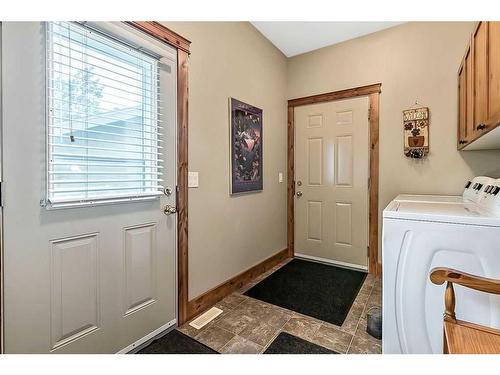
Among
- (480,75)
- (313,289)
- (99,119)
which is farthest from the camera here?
(313,289)

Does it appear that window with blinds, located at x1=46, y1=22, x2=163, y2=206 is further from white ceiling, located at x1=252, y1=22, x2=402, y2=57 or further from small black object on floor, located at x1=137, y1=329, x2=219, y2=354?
white ceiling, located at x1=252, y1=22, x2=402, y2=57

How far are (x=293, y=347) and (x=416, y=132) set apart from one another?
2340 millimetres

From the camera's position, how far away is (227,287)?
2344 millimetres

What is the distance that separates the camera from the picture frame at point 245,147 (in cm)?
240

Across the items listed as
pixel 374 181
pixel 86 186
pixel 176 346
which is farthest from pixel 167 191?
pixel 374 181

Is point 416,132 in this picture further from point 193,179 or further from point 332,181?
point 193,179

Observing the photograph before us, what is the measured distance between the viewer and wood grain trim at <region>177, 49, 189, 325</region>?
184cm

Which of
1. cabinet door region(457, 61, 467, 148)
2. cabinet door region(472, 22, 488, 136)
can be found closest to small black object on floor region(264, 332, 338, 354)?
cabinet door region(472, 22, 488, 136)

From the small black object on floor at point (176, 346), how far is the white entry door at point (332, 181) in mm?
2017

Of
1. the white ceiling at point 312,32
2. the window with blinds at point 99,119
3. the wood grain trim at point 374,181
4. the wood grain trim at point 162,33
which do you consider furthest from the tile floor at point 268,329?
the white ceiling at point 312,32

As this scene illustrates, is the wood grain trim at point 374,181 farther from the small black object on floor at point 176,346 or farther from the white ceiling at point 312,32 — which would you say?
the small black object on floor at point 176,346

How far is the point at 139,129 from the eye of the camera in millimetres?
1611

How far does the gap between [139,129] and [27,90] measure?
564mm

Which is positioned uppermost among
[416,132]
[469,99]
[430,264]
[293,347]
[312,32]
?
[312,32]
